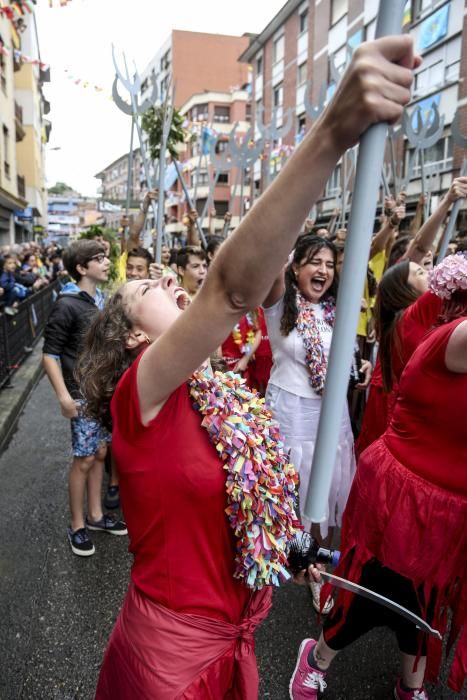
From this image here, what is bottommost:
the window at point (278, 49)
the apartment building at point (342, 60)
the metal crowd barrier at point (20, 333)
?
the metal crowd barrier at point (20, 333)

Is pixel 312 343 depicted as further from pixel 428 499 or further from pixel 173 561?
pixel 173 561

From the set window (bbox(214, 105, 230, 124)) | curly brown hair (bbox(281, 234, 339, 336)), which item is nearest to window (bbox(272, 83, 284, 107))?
window (bbox(214, 105, 230, 124))

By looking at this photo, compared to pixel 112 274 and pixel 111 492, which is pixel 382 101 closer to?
pixel 111 492

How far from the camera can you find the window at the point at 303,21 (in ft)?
87.8

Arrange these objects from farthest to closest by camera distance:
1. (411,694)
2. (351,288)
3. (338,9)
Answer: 1. (338,9)
2. (411,694)
3. (351,288)

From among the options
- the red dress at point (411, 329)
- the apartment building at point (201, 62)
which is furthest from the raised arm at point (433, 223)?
the apartment building at point (201, 62)

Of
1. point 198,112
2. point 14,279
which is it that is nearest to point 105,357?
point 14,279

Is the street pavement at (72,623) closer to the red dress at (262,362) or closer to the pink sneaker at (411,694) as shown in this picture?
the pink sneaker at (411,694)

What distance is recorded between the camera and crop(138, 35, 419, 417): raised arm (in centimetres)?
66

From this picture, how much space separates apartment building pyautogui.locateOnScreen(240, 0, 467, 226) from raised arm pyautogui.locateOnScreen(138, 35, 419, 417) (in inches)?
171

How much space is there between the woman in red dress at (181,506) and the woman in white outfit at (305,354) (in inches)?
51.6

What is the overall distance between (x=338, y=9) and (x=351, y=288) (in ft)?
90.0

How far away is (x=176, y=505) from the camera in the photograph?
1322 mm

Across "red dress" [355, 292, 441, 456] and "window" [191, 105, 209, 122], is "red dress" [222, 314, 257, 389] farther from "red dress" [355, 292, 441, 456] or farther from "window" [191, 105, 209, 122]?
"window" [191, 105, 209, 122]
